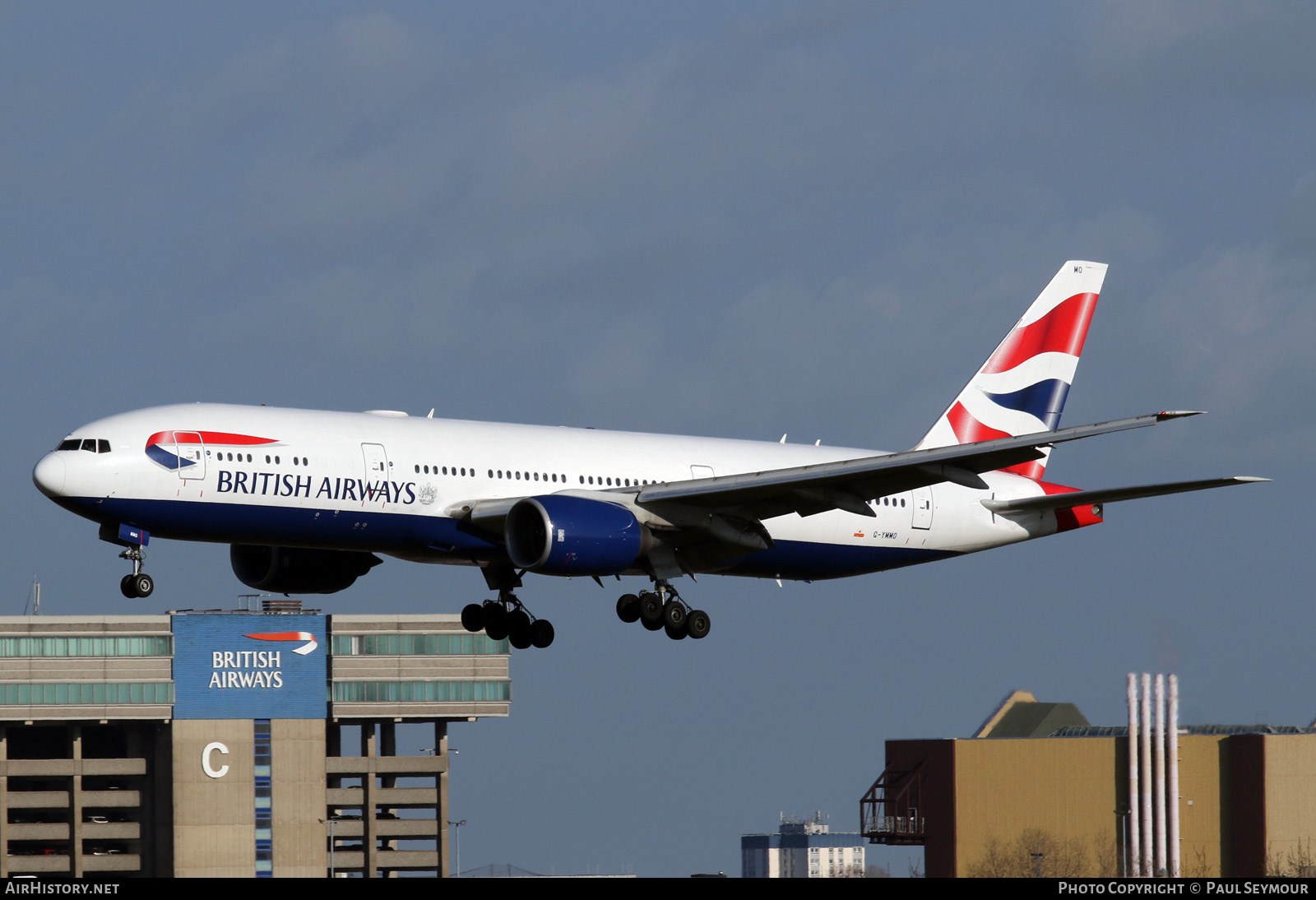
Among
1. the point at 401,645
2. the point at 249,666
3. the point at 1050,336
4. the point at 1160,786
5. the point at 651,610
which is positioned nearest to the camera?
the point at 651,610

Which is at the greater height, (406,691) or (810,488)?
(810,488)

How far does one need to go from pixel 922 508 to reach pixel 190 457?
21.8 meters

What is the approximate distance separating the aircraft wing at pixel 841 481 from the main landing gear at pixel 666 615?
2.76 metres

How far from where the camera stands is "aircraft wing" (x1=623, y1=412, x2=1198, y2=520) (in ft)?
155

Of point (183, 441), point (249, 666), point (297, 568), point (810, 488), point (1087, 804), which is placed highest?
point (183, 441)

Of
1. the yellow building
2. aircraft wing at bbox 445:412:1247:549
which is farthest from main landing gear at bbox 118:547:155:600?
the yellow building

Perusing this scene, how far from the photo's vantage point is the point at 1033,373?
6209 cm

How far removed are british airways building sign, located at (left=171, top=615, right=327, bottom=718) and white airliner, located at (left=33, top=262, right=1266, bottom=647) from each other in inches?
5219

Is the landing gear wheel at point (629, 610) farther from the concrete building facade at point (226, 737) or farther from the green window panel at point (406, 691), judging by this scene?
the green window panel at point (406, 691)

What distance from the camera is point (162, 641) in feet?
597

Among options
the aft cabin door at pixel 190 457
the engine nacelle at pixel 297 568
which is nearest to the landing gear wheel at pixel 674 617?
the engine nacelle at pixel 297 568

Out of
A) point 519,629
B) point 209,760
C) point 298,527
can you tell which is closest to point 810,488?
point 519,629

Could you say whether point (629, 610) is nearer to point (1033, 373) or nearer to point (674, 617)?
point (674, 617)
